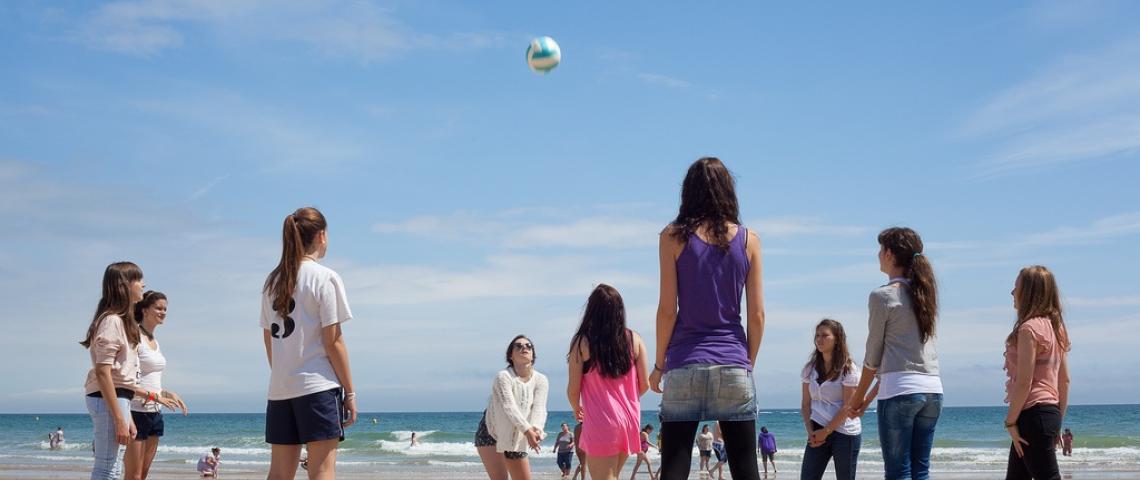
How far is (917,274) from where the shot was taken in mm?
5062

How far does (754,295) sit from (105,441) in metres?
3.68

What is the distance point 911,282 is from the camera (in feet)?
16.7

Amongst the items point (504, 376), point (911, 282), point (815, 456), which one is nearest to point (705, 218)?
point (911, 282)

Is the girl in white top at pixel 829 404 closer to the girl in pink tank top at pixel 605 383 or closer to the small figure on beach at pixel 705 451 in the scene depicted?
the girl in pink tank top at pixel 605 383

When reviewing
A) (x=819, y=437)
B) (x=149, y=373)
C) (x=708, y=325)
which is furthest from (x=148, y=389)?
(x=819, y=437)

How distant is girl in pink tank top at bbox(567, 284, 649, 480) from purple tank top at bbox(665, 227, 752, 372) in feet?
4.87

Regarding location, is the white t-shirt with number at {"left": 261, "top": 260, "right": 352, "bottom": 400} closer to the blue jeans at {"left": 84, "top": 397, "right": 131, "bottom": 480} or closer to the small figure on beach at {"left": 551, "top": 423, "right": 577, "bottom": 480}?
the blue jeans at {"left": 84, "top": 397, "right": 131, "bottom": 480}

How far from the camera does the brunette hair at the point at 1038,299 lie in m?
5.44

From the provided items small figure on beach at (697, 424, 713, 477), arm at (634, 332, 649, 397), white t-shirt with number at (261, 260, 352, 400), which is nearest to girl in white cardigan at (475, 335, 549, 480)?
arm at (634, 332, 649, 397)

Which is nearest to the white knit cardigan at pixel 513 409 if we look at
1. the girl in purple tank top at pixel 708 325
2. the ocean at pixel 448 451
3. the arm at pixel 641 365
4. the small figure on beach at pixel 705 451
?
the arm at pixel 641 365

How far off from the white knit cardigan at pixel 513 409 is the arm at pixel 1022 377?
311 centimetres

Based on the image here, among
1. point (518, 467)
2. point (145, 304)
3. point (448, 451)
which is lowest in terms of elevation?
point (448, 451)

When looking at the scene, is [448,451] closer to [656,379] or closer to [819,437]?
[819,437]

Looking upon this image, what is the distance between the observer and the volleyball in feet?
33.7
